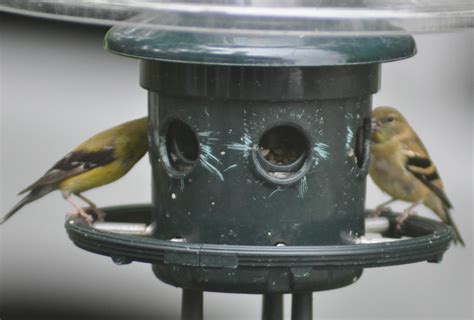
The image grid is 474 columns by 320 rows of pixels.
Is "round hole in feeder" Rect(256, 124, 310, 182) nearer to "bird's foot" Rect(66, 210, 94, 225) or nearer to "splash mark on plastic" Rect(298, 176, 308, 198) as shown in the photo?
"splash mark on plastic" Rect(298, 176, 308, 198)

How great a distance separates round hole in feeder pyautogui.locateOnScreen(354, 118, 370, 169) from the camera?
475 cm

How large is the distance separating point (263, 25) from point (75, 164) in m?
2.18

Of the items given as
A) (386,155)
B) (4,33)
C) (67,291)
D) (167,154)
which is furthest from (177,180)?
(4,33)

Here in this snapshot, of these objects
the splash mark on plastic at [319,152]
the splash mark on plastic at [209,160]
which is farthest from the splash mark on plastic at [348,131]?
the splash mark on plastic at [209,160]

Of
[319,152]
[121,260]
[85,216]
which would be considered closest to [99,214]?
[85,216]

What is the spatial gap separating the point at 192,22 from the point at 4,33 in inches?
271

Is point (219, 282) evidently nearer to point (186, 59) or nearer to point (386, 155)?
point (186, 59)

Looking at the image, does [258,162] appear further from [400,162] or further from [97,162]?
[400,162]

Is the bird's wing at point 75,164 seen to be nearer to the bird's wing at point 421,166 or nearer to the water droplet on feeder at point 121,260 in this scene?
the water droplet on feeder at point 121,260

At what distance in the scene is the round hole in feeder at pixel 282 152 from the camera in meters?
4.46

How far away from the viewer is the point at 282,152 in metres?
4.59

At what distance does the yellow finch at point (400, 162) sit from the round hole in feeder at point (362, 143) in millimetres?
1239

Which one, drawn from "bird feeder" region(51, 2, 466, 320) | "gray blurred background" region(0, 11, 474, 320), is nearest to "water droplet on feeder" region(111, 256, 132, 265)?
"bird feeder" region(51, 2, 466, 320)

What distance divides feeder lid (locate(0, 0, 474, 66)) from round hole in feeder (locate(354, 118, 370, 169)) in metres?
0.37
